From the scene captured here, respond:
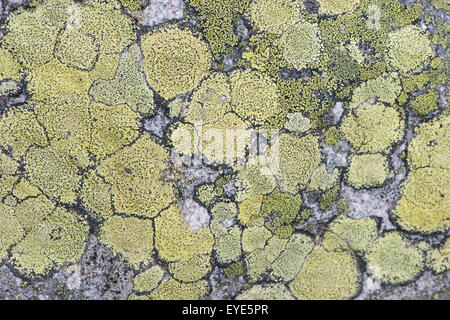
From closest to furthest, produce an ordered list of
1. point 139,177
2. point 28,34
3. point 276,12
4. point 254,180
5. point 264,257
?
1. point 28,34
2. point 276,12
3. point 139,177
4. point 254,180
5. point 264,257

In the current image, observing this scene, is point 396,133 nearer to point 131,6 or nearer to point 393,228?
point 393,228

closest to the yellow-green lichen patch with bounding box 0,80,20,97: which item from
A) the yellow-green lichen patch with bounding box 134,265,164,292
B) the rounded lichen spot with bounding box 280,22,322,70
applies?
the yellow-green lichen patch with bounding box 134,265,164,292

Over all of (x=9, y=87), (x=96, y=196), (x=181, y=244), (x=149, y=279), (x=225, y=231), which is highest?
(x=9, y=87)

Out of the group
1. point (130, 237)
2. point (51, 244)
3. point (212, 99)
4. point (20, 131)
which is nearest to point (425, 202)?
point (212, 99)

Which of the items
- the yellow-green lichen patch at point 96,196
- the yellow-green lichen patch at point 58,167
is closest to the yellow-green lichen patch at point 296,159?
the yellow-green lichen patch at point 96,196

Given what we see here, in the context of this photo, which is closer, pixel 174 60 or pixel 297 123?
pixel 174 60

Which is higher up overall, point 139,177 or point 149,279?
point 139,177

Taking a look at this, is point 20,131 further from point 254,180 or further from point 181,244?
point 254,180

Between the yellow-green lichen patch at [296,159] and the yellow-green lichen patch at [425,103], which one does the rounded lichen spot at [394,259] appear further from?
the yellow-green lichen patch at [425,103]
